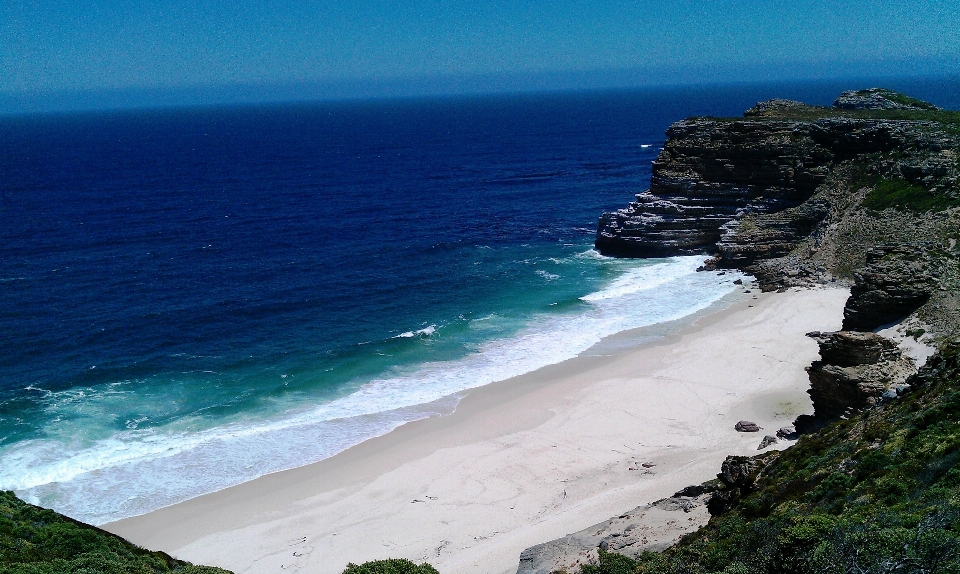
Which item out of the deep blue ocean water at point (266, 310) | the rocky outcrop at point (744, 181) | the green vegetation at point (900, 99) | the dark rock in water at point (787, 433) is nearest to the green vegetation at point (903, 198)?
the rocky outcrop at point (744, 181)

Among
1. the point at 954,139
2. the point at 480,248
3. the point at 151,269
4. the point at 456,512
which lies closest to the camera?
the point at 456,512

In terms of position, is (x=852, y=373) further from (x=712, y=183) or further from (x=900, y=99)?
(x=900, y=99)

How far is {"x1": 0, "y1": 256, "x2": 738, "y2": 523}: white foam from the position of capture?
105 ft

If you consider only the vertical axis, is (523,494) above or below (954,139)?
below

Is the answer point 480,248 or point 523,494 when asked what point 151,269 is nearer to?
point 480,248

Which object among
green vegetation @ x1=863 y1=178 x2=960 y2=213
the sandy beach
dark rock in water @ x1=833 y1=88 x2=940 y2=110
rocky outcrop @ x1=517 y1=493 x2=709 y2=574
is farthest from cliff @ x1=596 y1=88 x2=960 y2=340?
rocky outcrop @ x1=517 y1=493 x2=709 y2=574

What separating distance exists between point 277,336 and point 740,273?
3539 centimetres

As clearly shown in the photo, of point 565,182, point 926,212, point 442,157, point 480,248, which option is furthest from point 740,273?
point 442,157

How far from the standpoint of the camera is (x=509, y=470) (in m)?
32.4

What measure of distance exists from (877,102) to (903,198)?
30.6m

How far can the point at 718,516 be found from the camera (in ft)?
73.0

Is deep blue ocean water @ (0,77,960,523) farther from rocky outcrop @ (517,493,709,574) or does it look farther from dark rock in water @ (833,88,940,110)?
dark rock in water @ (833,88,940,110)

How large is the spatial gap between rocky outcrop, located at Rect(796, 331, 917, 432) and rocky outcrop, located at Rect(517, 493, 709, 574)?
26.3 feet

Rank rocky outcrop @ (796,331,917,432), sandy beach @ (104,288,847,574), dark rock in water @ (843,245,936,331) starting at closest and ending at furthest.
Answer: sandy beach @ (104,288,847,574) < rocky outcrop @ (796,331,917,432) < dark rock in water @ (843,245,936,331)
